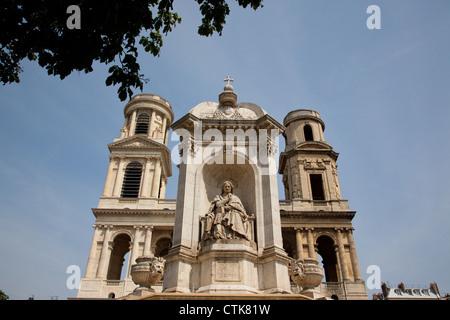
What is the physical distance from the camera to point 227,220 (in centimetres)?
984

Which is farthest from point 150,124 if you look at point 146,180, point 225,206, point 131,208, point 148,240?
point 225,206

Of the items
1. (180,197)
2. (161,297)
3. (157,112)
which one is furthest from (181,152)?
(157,112)

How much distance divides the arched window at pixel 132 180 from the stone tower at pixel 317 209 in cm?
1616

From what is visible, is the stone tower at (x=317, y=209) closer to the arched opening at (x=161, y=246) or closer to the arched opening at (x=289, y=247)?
the arched opening at (x=289, y=247)

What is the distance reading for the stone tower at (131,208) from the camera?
3203cm

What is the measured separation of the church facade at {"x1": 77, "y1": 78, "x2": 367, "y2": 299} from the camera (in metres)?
9.20

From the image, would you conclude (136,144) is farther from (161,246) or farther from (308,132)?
(308,132)

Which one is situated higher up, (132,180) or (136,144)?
(136,144)

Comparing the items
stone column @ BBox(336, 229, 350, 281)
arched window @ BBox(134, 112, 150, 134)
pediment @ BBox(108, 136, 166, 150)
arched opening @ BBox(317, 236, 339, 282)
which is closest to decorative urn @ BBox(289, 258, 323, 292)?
stone column @ BBox(336, 229, 350, 281)

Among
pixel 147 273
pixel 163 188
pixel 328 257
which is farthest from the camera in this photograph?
pixel 163 188

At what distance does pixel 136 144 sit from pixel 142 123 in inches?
→ 172

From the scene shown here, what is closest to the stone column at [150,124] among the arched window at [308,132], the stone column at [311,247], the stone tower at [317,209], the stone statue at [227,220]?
the stone tower at [317,209]

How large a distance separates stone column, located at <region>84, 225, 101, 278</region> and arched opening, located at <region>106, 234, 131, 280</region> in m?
1.95
